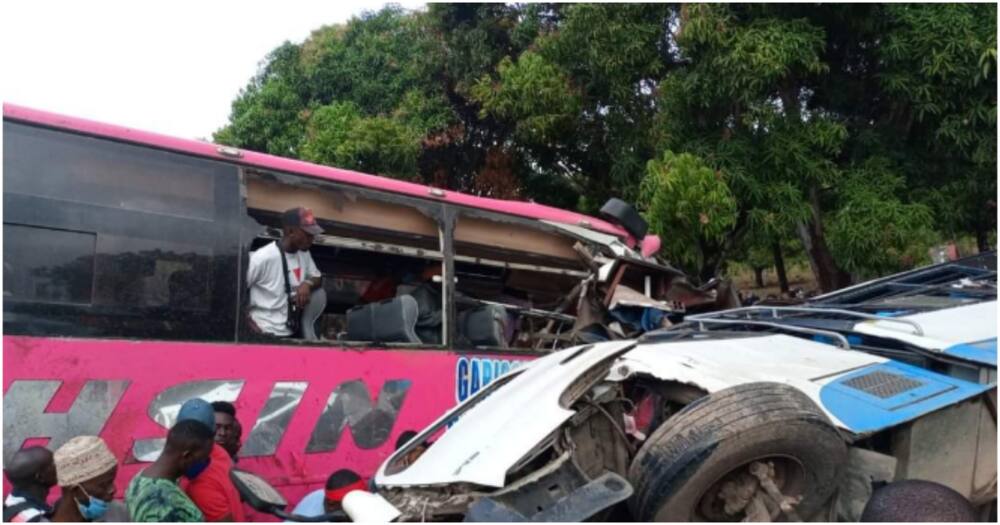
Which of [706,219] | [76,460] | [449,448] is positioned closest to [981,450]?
[449,448]

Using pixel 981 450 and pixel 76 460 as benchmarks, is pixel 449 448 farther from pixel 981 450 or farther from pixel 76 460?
pixel 981 450

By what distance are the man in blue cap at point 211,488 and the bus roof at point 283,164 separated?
5.06 ft

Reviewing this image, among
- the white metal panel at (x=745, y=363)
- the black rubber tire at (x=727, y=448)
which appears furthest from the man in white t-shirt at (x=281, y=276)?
the black rubber tire at (x=727, y=448)

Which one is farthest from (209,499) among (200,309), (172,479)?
(200,309)

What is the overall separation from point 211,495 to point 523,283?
11.7 feet

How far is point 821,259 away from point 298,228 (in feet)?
21.5

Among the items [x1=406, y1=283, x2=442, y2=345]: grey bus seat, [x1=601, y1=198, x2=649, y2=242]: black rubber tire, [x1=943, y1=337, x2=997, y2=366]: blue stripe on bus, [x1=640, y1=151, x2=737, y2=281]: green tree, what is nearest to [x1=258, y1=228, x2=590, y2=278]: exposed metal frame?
[x1=406, y1=283, x2=442, y2=345]: grey bus seat

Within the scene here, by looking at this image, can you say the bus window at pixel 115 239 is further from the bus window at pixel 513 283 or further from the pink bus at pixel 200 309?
the bus window at pixel 513 283

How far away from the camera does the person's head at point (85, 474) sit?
9.36ft

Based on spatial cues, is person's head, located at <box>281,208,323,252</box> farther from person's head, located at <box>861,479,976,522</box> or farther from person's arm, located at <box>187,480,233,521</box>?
person's head, located at <box>861,479,976,522</box>

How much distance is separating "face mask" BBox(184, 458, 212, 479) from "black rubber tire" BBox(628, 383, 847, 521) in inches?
65.6

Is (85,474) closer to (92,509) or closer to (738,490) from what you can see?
(92,509)

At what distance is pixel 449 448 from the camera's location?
10.3ft

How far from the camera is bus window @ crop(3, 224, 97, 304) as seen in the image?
138 inches
